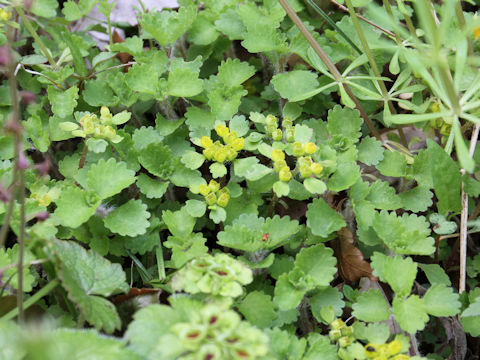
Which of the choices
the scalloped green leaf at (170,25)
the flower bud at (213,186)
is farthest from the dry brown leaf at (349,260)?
the scalloped green leaf at (170,25)

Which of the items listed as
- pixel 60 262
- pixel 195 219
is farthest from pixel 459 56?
pixel 60 262

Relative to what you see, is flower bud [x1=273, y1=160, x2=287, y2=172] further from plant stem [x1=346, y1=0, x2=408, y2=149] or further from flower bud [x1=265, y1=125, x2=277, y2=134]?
plant stem [x1=346, y1=0, x2=408, y2=149]

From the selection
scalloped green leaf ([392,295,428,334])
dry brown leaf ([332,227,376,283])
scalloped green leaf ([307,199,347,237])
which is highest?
scalloped green leaf ([307,199,347,237])

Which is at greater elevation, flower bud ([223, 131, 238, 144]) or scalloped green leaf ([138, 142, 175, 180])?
flower bud ([223, 131, 238, 144])

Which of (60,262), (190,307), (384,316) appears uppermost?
(60,262)

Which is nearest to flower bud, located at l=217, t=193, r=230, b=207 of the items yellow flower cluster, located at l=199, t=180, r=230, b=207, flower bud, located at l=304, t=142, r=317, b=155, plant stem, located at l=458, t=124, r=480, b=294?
yellow flower cluster, located at l=199, t=180, r=230, b=207

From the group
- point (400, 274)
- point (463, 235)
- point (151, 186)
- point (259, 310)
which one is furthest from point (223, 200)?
point (463, 235)

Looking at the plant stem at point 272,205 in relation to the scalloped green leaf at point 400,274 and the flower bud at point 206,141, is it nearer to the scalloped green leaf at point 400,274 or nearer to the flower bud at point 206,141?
the flower bud at point 206,141

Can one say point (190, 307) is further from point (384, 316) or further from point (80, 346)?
point (384, 316)
